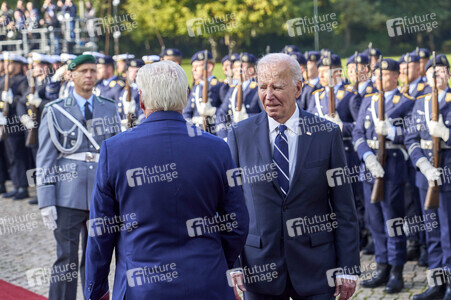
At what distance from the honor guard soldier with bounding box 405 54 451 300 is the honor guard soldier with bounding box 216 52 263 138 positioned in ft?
10.3

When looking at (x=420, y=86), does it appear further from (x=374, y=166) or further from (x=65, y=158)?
(x=65, y=158)

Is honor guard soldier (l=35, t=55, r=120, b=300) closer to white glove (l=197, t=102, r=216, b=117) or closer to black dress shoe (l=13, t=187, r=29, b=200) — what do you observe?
white glove (l=197, t=102, r=216, b=117)

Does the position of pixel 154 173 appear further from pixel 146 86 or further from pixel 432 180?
pixel 432 180

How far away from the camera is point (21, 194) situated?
1225cm

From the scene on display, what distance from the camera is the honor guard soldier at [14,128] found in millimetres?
12445

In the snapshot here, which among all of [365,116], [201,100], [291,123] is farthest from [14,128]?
[291,123]

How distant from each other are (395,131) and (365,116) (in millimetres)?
388

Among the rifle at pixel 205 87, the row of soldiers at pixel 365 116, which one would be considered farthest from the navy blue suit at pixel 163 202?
the rifle at pixel 205 87

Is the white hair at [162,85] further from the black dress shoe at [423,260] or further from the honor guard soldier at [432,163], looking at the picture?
the black dress shoe at [423,260]

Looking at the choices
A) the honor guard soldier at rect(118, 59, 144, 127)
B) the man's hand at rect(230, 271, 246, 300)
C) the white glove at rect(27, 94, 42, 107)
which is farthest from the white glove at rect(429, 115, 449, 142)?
the white glove at rect(27, 94, 42, 107)

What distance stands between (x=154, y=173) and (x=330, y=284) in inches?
50.1

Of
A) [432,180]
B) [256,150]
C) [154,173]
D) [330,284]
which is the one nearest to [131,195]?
[154,173]

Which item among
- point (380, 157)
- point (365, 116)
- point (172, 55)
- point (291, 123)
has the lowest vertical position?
point (380, 157)

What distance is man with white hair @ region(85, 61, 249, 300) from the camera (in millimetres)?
3135
